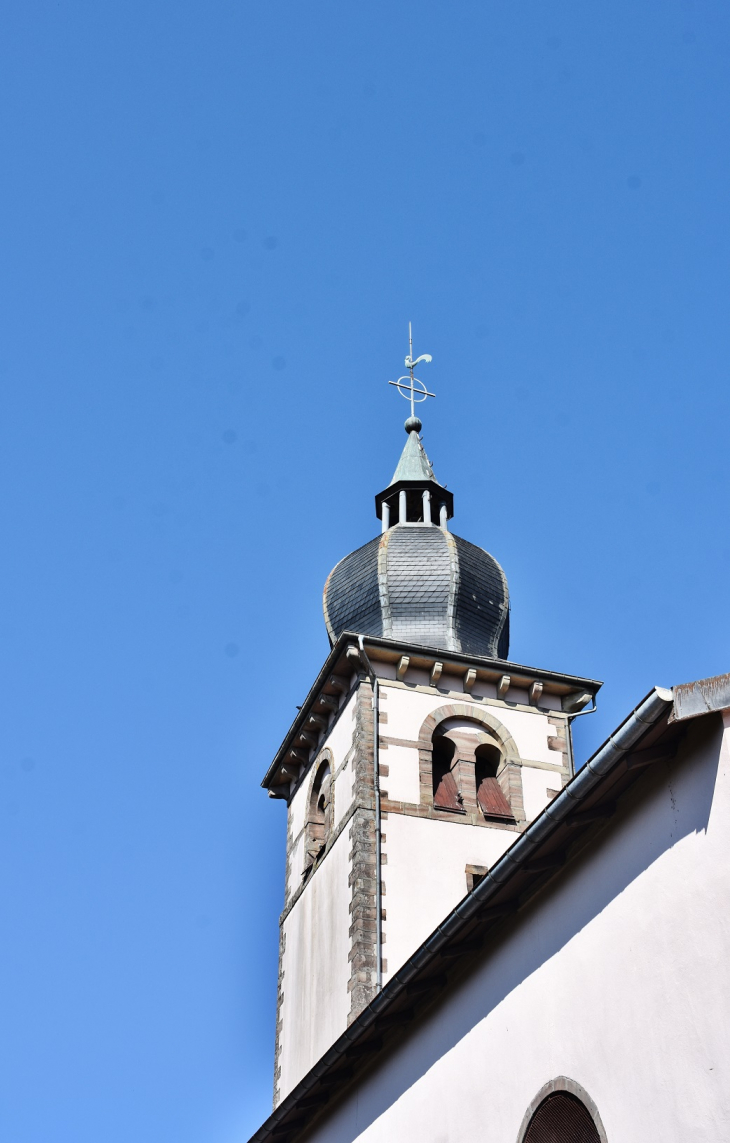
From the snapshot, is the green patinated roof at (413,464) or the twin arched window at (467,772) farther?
the green patinated roof at (413,464)

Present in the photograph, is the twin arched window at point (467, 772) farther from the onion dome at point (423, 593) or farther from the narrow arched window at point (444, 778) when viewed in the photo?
the onion dome at point (423, 593)

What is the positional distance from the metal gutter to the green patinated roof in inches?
660

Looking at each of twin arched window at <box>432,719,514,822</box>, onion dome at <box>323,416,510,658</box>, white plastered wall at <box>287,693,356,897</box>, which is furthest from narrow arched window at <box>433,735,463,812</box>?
onion dome at <box>323,416,510,658</box>

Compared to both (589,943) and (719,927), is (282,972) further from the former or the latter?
(719,927)

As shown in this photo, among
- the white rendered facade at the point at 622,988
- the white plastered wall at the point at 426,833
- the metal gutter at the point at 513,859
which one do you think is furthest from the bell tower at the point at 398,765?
the white rendered facade at the point at 622,988

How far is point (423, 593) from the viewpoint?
83.8 ft

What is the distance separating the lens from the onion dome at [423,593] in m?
25.2

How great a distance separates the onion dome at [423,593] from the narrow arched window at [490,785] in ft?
6.78

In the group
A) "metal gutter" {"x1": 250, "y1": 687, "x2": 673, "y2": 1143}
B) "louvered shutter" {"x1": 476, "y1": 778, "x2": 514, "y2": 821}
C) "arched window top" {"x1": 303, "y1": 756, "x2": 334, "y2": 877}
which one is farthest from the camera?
"arched window top" {"x1": 303, "y1": 756, "x2": 334, "y2": 877}

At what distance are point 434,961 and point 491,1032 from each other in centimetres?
109

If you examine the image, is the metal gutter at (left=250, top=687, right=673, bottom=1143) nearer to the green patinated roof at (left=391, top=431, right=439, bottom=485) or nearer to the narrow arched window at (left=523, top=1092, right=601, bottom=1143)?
the narrow arched window at (left=523, top=1092, right=601, bottom=1143)

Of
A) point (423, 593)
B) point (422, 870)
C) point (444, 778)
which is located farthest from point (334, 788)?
point (423, 593)

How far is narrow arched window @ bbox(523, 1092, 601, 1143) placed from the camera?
9102mm

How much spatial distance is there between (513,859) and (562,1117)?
5.95ft
